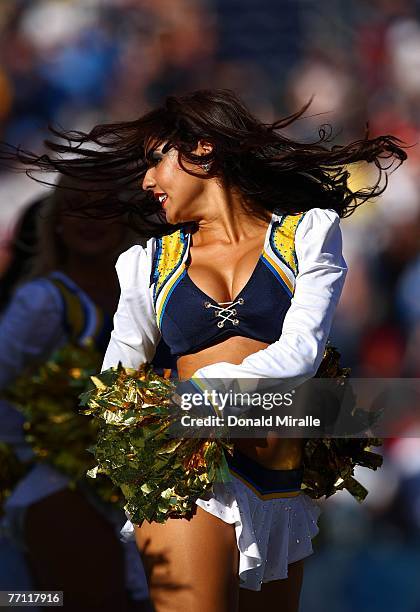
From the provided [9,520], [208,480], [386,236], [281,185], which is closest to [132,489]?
[208,480]

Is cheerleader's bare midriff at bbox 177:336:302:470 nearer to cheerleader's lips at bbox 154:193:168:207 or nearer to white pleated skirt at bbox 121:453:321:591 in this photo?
white pleated skirt at bbox 121:453:321:591

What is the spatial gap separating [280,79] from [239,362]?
468 cm

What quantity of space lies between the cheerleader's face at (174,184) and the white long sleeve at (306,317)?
29cm

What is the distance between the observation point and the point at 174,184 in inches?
107

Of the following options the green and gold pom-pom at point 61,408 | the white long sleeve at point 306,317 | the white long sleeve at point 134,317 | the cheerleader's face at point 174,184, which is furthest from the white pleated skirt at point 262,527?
the green and gold pom-pom at point 61,408

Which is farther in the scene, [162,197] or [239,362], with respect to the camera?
[162,197]

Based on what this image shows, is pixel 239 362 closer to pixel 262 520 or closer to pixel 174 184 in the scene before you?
pixel 262 520

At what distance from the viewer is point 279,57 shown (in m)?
7.05

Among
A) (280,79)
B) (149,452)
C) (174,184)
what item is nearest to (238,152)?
(174,184)

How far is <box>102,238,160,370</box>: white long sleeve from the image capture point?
2.75m

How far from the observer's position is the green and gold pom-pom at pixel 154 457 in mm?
2445

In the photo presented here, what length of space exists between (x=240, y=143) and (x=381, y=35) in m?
4.62

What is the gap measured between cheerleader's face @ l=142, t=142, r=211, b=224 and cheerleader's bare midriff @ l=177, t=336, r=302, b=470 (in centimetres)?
36

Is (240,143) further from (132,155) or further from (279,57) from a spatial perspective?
(279,57)
